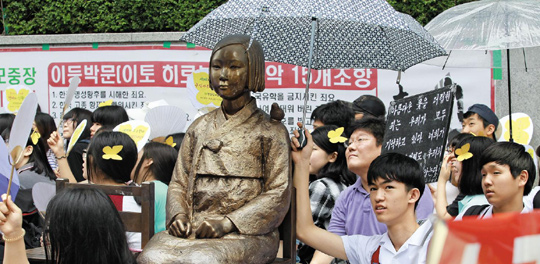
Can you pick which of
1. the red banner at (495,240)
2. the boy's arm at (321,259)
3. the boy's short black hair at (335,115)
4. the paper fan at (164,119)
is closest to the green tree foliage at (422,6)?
the boy's short black hair at (335,115)

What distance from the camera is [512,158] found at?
3830 mm

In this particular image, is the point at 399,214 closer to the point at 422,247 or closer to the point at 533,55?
the point at 422,247

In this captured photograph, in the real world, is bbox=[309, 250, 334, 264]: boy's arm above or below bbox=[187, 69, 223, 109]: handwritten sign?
below

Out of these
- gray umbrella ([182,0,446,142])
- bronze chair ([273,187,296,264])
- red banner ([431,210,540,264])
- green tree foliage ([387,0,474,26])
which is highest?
green tree foliage ([387,0,474,26])

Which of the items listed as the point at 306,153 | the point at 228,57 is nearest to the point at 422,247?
the point at 306,153

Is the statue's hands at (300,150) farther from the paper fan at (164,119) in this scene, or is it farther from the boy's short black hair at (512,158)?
the paper fan at (164,119)

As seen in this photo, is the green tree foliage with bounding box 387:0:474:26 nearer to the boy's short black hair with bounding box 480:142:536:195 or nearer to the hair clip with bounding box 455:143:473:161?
the hair clip with bounding box 455:143:473:161

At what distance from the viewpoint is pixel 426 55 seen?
429 cm

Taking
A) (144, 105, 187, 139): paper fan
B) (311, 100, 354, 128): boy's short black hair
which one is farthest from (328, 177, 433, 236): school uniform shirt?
(144, 105, 187, 139): paper fan

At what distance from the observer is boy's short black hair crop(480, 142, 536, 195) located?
382 cm

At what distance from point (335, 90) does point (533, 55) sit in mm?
2176

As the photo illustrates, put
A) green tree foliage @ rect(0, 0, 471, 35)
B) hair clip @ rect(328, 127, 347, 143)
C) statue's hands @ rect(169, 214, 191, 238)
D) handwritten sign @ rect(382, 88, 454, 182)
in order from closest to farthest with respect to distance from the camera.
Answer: statue's hands @ rect(169, 214, 191, 238) → handwritten sign @ rect(382, 88, 454, 182) → hair clip @ rect(328, 127, 347, 143) → green tree foliage @ rect(0, 0, 471, 35)

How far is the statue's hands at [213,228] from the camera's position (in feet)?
11.2

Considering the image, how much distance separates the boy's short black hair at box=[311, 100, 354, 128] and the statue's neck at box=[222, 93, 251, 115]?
2.30 metres
